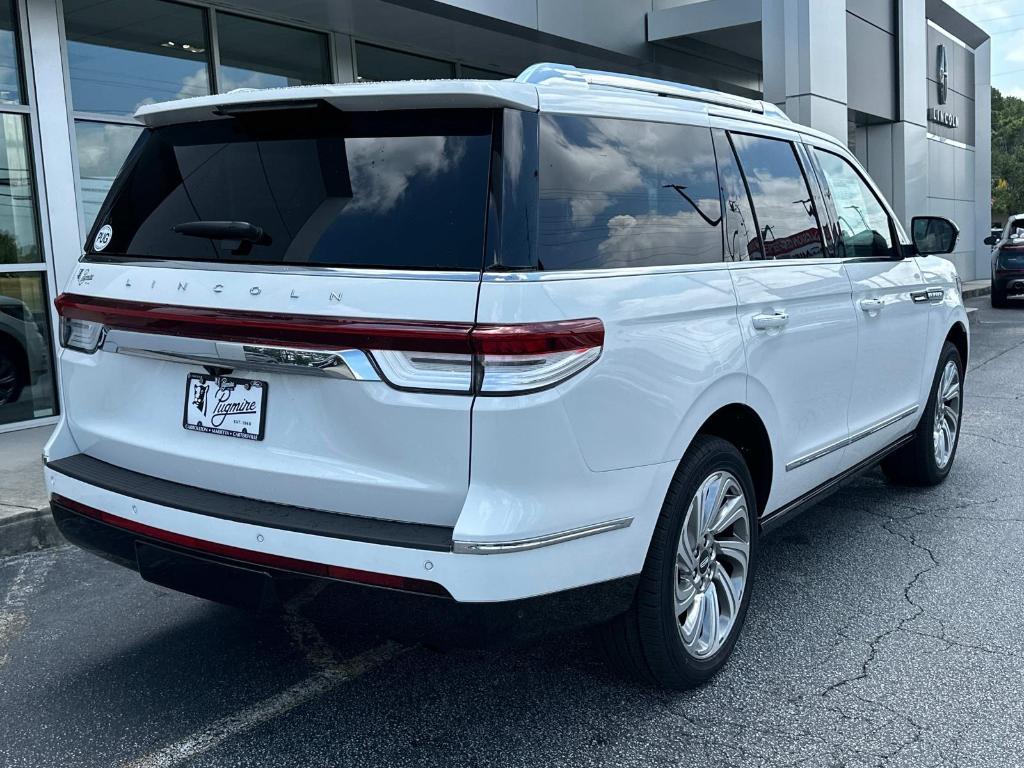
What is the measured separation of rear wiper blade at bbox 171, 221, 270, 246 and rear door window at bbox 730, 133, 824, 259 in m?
1.80

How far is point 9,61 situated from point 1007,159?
6155cm

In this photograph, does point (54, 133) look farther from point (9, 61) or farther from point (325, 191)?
point (325, 191)

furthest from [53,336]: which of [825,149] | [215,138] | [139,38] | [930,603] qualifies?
[930,603]

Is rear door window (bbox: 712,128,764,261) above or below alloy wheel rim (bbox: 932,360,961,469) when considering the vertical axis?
above

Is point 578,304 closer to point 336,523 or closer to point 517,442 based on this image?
point 517,442

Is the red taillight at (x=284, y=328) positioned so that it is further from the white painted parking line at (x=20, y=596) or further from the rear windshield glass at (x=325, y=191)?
the white painted parking line at (x=20, y=596)

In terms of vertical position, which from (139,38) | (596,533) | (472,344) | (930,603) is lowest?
(930,603)

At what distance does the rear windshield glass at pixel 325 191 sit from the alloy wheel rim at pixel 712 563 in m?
1.19

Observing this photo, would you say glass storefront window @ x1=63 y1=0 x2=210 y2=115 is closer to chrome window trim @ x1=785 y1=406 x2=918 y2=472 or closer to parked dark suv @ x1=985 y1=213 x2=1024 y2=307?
chrome window trim @ x1=785 y1=406 x2=918 y2=472

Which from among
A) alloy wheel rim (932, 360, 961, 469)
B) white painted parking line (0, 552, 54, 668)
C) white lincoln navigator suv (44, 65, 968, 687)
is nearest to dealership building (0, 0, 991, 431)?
white painted parking line (0, 552, 54, 668)

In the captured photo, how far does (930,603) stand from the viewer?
3994 mm

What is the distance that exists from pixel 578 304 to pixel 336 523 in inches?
33.8

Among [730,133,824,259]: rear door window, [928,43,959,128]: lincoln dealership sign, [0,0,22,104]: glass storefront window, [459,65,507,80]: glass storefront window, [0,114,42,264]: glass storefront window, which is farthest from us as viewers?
[928,43,959,128]: lincoln dealership sign

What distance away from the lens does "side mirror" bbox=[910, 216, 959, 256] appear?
5285 mm
